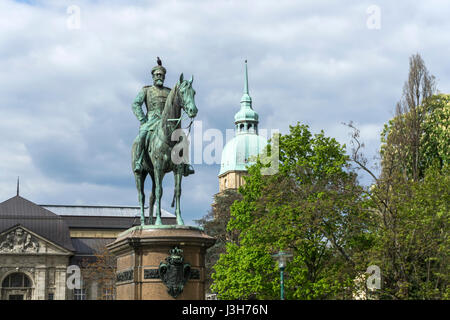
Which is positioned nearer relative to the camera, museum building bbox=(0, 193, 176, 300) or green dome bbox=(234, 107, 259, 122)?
museum building bbox=(0, 193, 176, 300)

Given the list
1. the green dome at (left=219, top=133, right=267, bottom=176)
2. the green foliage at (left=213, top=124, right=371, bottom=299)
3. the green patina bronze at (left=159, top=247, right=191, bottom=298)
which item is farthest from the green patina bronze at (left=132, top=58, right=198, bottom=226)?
the green dome at (left=219, top=133, right=267, bottom=176)

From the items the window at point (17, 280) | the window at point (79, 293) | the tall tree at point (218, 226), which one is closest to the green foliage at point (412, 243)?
the tall tree at point (218, 226)

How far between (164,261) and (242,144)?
11348cm

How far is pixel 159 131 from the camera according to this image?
1631cm

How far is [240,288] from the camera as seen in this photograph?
1513 inches

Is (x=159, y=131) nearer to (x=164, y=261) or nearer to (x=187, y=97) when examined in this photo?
(x=187, y=97)

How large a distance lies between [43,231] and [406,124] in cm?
5905

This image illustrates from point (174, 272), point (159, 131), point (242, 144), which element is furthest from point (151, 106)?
point (242, 144)

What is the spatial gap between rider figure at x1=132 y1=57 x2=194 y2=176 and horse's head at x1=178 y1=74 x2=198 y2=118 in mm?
858

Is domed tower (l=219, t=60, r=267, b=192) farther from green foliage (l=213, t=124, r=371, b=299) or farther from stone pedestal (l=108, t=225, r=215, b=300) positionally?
stone pedestal (l=108, t=225, r=215, b=300)

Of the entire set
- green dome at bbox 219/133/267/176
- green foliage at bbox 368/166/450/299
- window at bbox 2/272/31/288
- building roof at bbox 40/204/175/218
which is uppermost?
green dome at bbox 219/133/267/176

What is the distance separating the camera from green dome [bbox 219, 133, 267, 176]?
126625 millimetres

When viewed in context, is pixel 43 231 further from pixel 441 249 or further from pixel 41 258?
pixel 441 249

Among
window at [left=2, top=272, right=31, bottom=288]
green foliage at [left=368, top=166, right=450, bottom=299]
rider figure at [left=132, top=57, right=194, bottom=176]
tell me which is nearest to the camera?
rider figure at [left=132, top=57, right=194, bottom=176]
